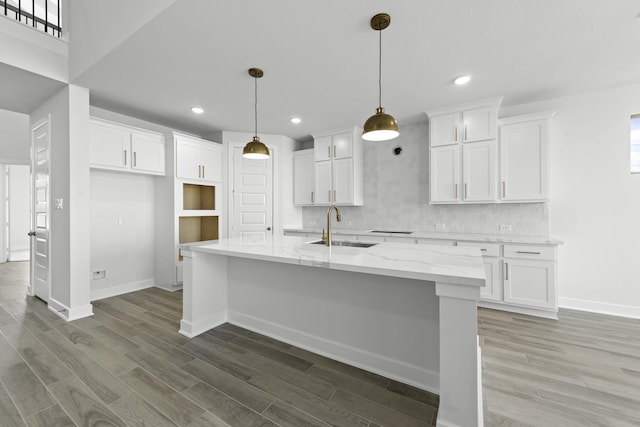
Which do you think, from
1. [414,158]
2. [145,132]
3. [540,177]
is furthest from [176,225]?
[540,177]

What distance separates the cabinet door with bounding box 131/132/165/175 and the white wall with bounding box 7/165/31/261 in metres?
5.50

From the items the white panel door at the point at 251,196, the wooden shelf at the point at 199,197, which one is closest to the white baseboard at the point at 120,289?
the wooden shelf at the point at 199,197

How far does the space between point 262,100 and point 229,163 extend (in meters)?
1.67

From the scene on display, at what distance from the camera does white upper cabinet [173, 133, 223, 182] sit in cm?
410

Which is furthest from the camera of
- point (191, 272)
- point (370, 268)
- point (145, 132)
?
point (145, 132)

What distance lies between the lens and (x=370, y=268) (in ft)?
5.09

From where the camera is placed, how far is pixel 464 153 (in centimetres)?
361

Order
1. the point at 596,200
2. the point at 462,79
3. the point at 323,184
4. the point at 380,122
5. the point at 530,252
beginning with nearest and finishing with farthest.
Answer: the point at 380,122 → the point at 462,79 → the point at 530,252 → the point at 596,200 → the point at 323,184

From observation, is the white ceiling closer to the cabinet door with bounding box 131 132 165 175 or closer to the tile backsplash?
the cabinet door with bounding box 131 132 165 175

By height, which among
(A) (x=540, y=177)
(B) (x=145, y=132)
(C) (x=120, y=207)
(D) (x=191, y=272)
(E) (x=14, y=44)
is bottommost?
(D) (x=191, y=272)

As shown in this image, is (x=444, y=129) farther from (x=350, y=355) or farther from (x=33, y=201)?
(x=33, y=201)

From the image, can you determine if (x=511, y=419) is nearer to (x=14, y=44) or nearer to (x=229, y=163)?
(x=229, y=163)

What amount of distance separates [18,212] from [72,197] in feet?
20.3

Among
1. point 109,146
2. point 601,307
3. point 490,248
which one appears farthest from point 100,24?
point 601,307
